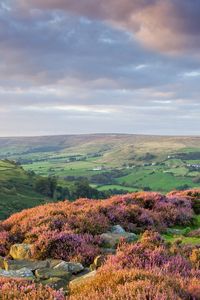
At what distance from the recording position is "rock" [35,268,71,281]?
32.3 feet

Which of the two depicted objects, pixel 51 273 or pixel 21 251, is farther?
pixel 21 251

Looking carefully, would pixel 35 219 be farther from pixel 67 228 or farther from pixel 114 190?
pixel 114 190

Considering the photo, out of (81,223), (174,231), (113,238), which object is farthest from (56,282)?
(174,231)

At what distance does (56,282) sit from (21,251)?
393 centimetres

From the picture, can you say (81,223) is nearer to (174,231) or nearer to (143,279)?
(174,231)

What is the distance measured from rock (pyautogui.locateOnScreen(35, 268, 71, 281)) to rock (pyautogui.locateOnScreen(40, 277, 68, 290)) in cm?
33

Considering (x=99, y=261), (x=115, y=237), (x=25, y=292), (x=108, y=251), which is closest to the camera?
(x=25, y=292)

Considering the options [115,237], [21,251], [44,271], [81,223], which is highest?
[81,223]

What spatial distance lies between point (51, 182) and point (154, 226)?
17903cm

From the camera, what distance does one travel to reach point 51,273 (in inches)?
396

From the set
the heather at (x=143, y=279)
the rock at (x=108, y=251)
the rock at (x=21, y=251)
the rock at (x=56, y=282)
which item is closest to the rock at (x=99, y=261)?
the heather at (x=143, y=279)

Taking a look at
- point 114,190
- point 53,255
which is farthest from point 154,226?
point 114,190

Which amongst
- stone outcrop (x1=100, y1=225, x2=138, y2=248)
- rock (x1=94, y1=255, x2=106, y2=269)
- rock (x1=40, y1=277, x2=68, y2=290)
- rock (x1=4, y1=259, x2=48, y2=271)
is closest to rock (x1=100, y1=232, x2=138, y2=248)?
stone outcrop (x1=100, y1=225, x2=138, y2=248)

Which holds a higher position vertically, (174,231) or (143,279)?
(143,279)
